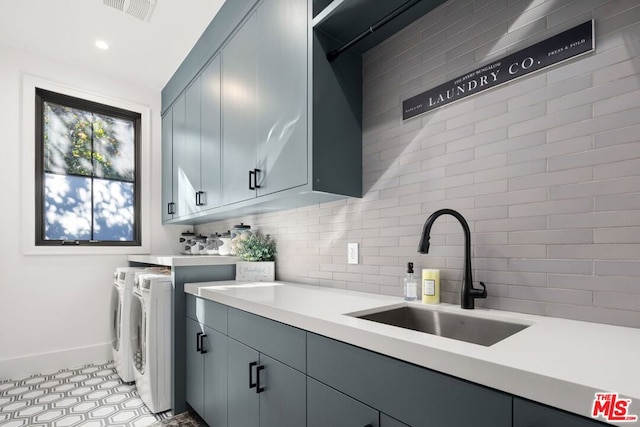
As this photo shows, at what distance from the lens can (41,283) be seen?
118 inches

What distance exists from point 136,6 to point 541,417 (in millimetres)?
2990

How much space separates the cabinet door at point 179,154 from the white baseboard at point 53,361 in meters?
1.45

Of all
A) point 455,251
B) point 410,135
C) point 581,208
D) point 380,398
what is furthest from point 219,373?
point 581,208

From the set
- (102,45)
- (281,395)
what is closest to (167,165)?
(102,45)

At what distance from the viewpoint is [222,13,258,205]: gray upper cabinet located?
207cm

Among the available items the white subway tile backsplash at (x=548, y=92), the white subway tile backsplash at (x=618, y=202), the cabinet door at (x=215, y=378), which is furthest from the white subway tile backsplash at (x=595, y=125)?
the cabinet door at (x=215, y=378)

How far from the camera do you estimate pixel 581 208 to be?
1125 millimetres

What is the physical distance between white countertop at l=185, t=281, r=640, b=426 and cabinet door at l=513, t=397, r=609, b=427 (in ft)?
0.06

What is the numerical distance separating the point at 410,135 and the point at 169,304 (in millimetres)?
1852

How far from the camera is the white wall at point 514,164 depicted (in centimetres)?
107

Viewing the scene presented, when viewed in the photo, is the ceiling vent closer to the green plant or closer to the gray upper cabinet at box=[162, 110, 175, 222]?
the gray upper cabinet at box=[162, 110, 175, 222]

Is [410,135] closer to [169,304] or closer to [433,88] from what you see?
[433,88]

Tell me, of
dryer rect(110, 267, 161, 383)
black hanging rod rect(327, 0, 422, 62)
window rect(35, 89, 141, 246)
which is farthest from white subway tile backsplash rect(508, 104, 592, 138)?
window rect(35, 89, 141, 246)

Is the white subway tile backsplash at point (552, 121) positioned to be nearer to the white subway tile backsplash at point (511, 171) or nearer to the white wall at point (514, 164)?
the white wall at point (514, 164)
